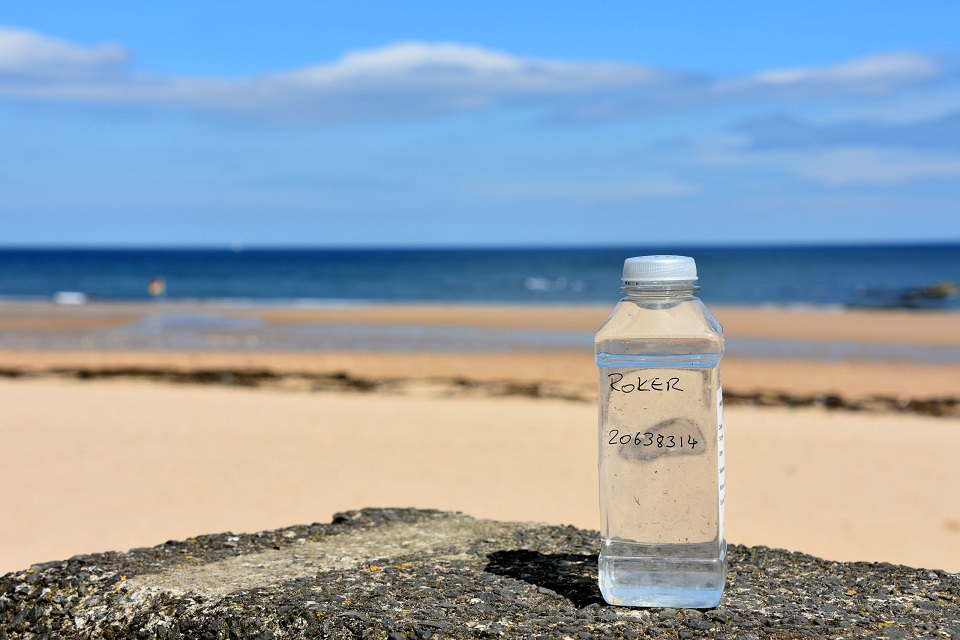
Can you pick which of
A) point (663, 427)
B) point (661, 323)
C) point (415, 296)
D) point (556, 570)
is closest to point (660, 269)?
point (661, 323)

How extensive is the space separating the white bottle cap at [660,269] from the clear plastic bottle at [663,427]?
0.15 feet

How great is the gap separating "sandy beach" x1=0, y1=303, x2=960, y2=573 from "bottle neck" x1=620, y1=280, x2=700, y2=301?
4.73 m

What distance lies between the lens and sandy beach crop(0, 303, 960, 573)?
715 centimetres

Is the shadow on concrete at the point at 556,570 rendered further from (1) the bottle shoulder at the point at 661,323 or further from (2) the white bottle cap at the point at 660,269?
(2) the white bottle cap at the point at 660,269

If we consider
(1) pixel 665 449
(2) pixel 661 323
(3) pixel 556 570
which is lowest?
(3) pixel 556 570

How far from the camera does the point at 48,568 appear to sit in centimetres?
276

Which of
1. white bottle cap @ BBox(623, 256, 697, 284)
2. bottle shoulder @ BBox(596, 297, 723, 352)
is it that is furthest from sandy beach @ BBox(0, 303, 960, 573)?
white bottle cap @ BBox(623, 256, 697, 284)

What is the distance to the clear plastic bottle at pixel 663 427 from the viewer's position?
2270 mm

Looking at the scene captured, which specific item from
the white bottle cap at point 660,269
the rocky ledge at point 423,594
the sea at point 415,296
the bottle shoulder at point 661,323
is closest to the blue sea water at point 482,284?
the sea at point 415,296

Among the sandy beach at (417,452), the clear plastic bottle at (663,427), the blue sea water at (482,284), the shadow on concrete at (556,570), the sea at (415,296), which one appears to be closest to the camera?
the clear plastic bottle at (663,427)

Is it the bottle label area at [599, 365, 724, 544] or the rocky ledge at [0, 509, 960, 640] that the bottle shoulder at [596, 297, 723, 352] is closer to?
the bottle label area at [599, 365, 724, 544]

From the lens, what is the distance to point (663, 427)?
7.49 ft

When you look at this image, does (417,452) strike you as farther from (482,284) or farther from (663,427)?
(482,284)

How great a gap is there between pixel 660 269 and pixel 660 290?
78 mm
